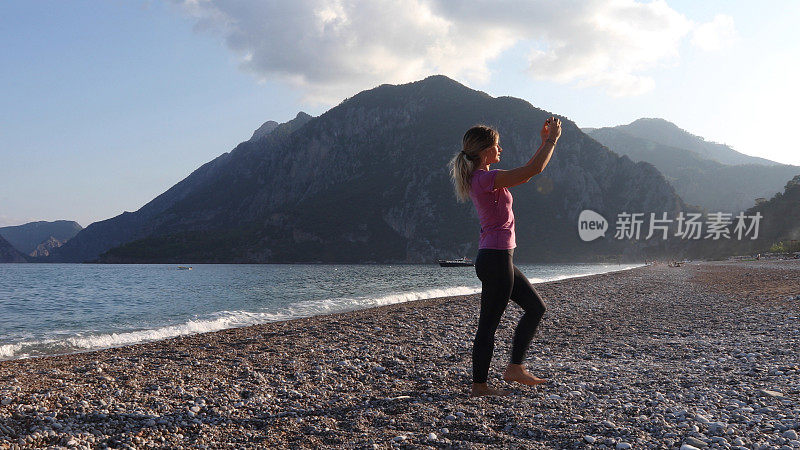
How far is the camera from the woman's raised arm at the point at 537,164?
4637mm

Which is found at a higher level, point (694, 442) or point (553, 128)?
point (553, 128)

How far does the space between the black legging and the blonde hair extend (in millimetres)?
765

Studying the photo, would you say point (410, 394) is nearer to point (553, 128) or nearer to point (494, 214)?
point (494, 214)

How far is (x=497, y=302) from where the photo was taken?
17.1 ft

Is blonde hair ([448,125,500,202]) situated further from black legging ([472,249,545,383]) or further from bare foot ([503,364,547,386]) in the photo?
bare foot ([503,364,547,386])

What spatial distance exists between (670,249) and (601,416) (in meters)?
189

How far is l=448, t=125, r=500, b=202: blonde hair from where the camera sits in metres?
5.25

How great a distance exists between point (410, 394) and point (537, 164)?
342 cm

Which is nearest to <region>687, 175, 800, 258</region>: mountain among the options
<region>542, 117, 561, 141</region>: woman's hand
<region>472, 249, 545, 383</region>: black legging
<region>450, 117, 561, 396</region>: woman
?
<region>472, 249, 545, 383</region>: black legging

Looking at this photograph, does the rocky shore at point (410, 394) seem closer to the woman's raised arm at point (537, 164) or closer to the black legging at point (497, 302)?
the black legging at point (497, 302)

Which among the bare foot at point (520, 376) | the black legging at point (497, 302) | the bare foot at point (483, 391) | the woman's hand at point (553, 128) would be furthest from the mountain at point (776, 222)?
the woman's hand at point (553, 128)

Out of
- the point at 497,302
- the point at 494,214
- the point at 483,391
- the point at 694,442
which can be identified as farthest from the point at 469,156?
the point at 694,442

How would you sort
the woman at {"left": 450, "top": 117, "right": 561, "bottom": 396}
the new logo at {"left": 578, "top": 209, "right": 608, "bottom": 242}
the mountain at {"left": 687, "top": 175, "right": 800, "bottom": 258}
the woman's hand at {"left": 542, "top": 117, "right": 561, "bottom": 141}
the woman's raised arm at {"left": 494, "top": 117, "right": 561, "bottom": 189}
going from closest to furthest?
the woman's raised arm at {"left": 494, "top": 117, "right": 561, "bottom": 189}, the woman's hand at {"left": 542, "top": 117, "right": 561, "bottom": 141}, the woman at {"left": 450, "top": 117, "right": 561, "bottom": 396}, the mountain at {"left": 687, "top": 175, "right": 800, "bottom": 258}, the new logo at {"left": 578, "top": 209, "right": 608, "bottom": 242}

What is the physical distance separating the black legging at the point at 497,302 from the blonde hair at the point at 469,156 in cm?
77
